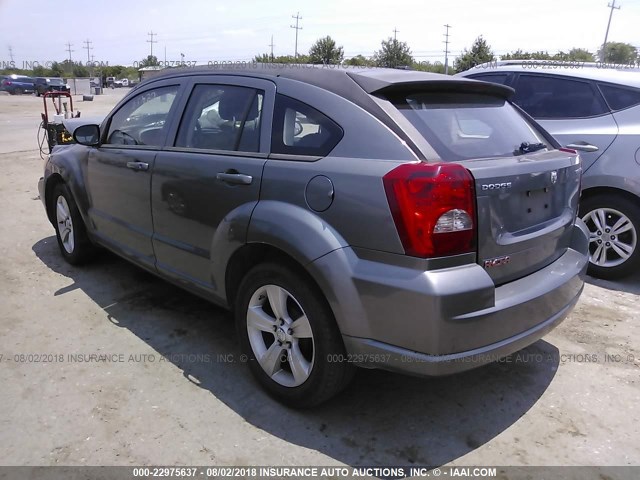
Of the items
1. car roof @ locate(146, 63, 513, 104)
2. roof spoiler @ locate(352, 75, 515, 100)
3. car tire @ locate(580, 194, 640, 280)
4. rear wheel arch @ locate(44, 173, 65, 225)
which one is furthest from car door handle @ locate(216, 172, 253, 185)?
car tire @ locate(580, 194, 640, 280)

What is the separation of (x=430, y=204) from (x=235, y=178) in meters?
1.19

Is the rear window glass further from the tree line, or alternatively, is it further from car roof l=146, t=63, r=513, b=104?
the tree line

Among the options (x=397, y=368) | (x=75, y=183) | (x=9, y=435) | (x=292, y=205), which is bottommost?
(x=9, y=435)

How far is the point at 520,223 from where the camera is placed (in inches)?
103

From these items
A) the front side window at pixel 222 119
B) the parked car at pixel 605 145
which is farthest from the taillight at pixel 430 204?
the parked car at pixel 605 145

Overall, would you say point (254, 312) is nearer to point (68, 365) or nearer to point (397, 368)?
point (397, 368)

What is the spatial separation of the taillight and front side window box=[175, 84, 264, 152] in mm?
997

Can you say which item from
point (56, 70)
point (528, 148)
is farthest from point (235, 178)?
point (56, 70)

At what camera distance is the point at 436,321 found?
2234mm

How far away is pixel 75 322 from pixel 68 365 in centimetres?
62

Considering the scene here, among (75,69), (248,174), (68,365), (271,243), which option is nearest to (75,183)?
(68,365)

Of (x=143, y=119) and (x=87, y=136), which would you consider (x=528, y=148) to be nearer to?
(x=143, y=119)

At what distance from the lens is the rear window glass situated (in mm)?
2561

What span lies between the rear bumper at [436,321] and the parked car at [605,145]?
8.35 feet
